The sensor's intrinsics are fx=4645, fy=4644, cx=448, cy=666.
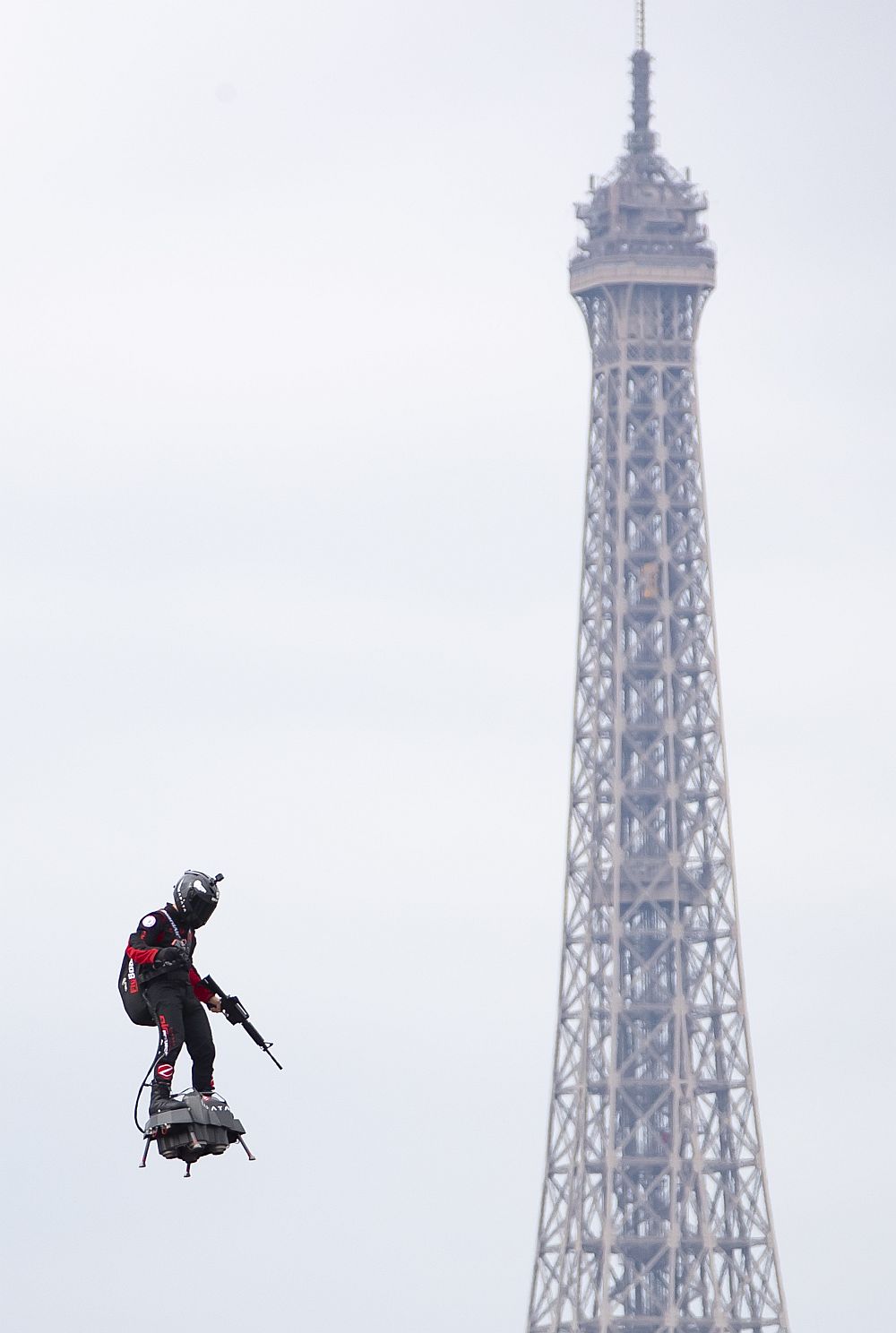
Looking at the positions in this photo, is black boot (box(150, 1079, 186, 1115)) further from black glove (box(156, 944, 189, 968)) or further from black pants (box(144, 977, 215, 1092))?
black glove (box(156, 944, 189, 968))

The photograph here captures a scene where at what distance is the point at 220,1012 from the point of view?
2601 inches

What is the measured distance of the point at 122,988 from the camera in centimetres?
6694

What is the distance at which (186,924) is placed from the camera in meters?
66.7

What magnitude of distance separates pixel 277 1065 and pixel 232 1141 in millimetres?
2009

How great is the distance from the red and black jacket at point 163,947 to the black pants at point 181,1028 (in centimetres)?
13

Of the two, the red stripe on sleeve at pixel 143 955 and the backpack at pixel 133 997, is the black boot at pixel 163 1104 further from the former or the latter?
the red stripe on sleeve at pixel 143 955

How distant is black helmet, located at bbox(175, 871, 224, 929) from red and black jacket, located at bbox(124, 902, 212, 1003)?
9.6 inches

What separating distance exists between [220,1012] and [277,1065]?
1.61m

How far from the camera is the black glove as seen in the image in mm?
66750

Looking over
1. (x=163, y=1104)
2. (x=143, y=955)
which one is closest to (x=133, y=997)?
(x=143, y=955)

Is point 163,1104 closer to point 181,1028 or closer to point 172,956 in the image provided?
point 181,1028

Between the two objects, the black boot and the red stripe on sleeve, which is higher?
the red stripe on sleeve

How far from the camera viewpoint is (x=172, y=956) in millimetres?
66750

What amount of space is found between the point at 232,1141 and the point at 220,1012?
188 cm
